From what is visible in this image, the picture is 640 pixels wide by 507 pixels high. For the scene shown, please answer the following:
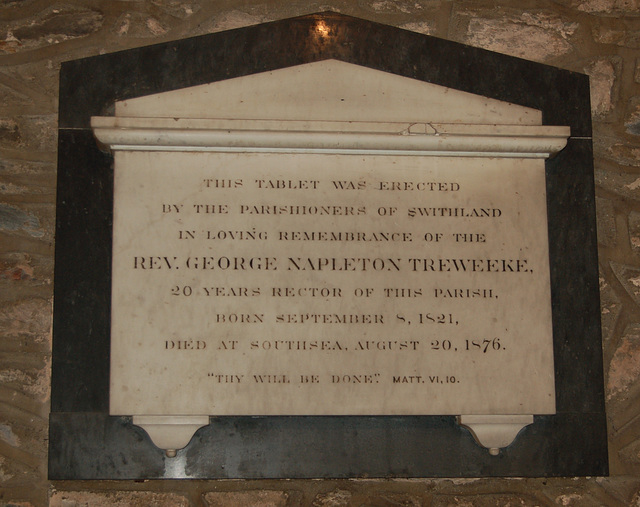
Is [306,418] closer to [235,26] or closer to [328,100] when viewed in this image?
[328,100]

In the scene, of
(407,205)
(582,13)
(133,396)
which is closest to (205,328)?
(133,396)

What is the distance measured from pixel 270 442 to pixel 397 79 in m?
1.68

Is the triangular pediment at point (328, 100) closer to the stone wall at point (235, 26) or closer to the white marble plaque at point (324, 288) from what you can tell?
the white marble plaque at point (324, 288)

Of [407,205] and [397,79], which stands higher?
[397,79]

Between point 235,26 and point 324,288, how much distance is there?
1334mm

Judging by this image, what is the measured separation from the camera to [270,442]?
2711 millimetres

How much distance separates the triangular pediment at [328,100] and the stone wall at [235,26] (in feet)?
1.19

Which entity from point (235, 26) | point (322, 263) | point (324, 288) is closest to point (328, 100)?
point (235, 26)

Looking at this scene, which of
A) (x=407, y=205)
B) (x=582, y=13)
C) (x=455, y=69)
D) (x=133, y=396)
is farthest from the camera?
(x=582, y=13)

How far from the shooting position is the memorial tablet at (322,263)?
2.66 metres

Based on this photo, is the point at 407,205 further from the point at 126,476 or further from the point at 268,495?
the point at 126,476

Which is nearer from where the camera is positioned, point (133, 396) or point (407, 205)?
point (133, 396)

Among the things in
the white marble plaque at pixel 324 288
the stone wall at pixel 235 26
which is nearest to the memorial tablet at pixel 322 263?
the white marble plaque at pixel 324 288

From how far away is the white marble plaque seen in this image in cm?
266
